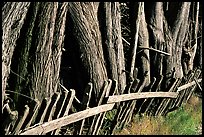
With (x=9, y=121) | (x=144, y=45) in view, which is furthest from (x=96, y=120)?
(x=144, y=45)

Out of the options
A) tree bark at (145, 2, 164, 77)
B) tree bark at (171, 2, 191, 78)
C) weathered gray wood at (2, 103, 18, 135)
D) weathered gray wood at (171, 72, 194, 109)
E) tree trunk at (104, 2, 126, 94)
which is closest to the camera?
weathered gray wood at (2, 103, 18, 135)

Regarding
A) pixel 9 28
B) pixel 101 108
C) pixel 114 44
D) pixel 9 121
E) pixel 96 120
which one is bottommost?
pixel 96 120

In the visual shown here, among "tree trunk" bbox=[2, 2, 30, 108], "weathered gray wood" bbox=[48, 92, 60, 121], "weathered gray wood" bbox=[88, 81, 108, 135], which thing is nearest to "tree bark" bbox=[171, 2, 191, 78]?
"weathered gray wood" bbox=[88, 81, 108, 135]

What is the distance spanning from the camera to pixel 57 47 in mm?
5699

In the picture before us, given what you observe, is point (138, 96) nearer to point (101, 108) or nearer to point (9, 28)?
point (101, 108)

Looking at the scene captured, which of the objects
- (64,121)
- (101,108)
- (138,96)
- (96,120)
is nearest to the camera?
(64,121)

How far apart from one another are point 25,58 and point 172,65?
3613mm

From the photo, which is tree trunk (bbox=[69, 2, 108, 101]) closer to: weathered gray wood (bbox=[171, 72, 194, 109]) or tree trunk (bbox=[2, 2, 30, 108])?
tree trunk (bbox=[2, 2, 30, 108])

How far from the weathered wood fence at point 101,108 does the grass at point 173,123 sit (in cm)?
12

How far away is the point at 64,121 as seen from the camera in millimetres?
5355

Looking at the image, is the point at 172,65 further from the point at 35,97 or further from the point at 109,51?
the point at 35,97

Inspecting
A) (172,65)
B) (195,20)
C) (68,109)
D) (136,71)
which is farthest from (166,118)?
(68,109)

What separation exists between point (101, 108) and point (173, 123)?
258 cm

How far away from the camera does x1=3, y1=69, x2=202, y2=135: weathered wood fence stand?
195 inches
